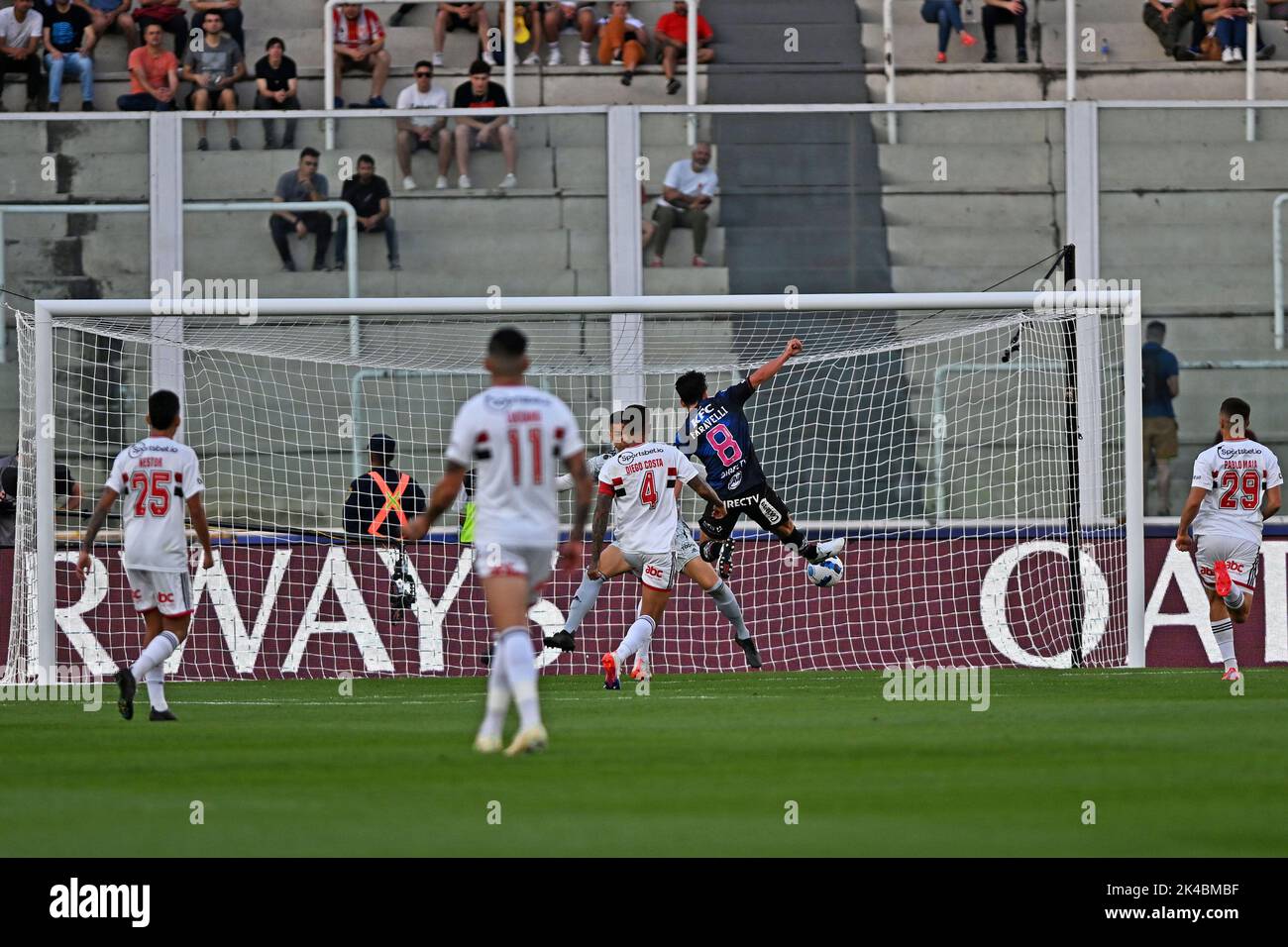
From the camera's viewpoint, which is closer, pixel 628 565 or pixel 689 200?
pixel 628 565

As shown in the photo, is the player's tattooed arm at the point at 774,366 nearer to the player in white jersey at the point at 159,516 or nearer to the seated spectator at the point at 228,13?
the player in white jersey at the point at 159,516

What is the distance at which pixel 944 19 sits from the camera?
2359cm

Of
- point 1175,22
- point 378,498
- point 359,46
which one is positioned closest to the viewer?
point 378,498

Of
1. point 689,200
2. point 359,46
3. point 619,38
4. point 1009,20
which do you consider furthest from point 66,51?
point 1009,20

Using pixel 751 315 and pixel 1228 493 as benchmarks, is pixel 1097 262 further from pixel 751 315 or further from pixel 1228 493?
pixel 1228 493

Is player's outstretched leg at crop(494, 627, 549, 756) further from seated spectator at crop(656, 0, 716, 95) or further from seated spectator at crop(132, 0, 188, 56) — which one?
seated spectator at crop(132, 0, 188, 56)

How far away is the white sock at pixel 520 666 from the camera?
27.6ft

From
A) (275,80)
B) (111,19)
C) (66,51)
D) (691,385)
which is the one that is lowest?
(691,385)

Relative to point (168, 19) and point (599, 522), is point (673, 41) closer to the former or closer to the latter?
point (168, 19)

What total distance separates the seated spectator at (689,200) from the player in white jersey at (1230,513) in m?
7.03

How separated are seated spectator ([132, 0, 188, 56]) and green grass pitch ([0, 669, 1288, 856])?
11.7 meters

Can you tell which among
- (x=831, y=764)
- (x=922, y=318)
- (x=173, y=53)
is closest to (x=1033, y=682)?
(x=922, y=318)
